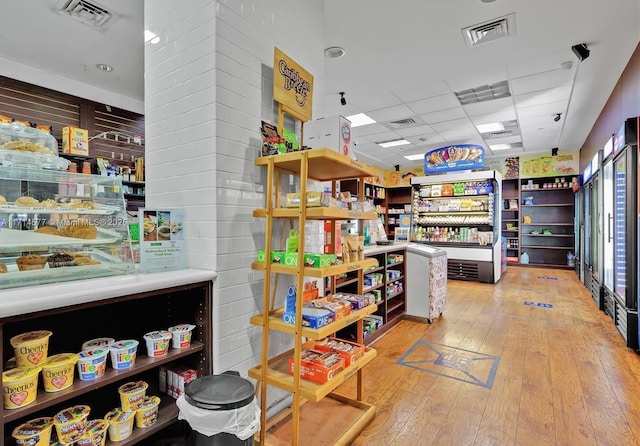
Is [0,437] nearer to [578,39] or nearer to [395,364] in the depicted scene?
[395,364]

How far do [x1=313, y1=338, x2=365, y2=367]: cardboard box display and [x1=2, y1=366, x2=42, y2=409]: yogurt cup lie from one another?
1.41 meters

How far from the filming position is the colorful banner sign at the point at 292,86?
2207 millimetres

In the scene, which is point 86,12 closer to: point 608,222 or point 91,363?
point 91,363

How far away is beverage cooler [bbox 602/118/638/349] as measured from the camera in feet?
11.3

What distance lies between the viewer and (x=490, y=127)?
23.4 feet

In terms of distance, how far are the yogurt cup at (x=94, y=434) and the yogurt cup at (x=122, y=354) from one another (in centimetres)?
22

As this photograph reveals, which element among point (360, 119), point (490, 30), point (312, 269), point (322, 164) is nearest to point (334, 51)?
point (490, 30)

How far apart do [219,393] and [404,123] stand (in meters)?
6.43

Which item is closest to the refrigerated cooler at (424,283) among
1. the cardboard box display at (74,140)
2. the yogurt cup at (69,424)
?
the yogurt cup at (69,424)

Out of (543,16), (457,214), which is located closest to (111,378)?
(543,16)

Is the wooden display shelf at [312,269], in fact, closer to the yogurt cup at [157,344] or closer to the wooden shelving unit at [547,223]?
the yogurt cup at [157,344]

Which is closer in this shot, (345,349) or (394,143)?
(345,349)

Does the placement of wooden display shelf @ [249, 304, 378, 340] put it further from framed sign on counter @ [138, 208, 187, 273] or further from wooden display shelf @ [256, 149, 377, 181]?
wooden display shelf @ [256, 149, 377, 181]

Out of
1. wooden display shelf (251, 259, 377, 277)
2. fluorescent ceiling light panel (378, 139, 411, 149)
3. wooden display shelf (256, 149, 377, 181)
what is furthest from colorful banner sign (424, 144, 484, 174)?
Result: wooden display shelf (251, 259, 377, 277)
